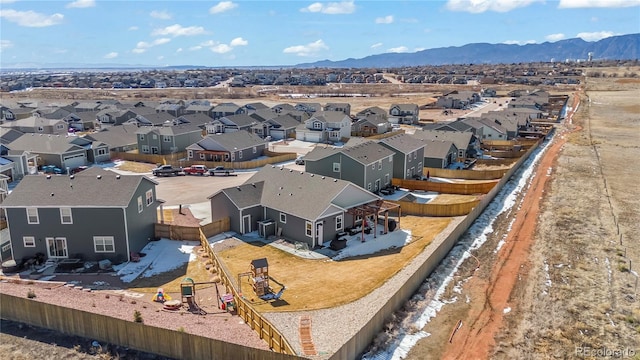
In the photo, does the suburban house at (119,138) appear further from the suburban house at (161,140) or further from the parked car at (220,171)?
the parked car at (220,171)

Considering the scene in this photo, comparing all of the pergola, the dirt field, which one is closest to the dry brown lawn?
the pergola

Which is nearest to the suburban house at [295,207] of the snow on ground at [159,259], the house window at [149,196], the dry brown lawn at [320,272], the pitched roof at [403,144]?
the dry brown lawn at [320,272]

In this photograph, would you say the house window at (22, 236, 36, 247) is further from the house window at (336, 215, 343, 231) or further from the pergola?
the pergola

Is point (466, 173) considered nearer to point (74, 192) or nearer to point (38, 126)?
point (74, 192)

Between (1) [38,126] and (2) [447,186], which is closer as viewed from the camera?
(2) [447,186]

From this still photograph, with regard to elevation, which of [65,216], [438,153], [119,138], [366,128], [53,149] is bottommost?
[438,153]

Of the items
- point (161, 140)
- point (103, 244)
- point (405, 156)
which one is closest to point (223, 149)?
point (161, 140)
